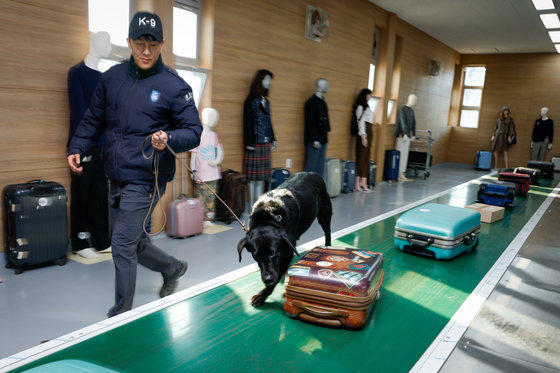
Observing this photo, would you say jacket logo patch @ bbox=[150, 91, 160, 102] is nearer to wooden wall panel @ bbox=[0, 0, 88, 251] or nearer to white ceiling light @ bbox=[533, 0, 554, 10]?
wooden wall panel @ bbox=[0, 0, 88, 251]

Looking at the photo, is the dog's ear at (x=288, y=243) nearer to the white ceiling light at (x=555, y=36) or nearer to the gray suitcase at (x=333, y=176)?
the gray suitcase at (x=333, y=176)

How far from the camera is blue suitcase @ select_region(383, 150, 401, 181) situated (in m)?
8.81

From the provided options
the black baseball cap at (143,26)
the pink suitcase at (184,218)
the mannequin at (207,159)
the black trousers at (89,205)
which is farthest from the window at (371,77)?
the black baseball cap at (143,26)

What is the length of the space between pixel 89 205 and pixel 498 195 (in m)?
4.29

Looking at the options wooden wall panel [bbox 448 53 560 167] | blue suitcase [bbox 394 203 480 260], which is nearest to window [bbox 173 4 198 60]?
blue suitcase [bbox 394 203 480 260]

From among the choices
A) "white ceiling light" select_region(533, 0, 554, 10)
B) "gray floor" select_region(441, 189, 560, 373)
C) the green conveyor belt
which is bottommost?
the green conveyor belt

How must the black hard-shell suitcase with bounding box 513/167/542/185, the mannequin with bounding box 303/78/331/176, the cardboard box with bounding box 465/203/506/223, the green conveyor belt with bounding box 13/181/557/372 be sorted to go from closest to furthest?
1. the green conveyor belt with bounding box 13/181/557/372
2. the cardboard box with bounding box 465/203/506/223
3. the mannequin with bounding box 303/78/331/176
4. the black hard-shell suitcase with bounding box 513/167/542/185

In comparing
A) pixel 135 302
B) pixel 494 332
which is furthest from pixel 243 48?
pixel 494 332

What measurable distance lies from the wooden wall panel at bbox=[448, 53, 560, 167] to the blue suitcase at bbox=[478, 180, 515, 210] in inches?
355

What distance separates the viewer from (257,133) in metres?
5.11

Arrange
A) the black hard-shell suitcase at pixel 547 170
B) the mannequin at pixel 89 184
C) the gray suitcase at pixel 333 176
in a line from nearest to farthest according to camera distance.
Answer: the mannequin at pixel 89 184, the gray suitcase at pixel 333 176, the black hard-shell suitcase at pixel 547 170

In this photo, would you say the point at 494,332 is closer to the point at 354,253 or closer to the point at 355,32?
the point at 354,253

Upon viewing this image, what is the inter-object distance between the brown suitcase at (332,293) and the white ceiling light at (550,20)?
28.3 feet

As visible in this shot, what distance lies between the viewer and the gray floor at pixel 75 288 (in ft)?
7.49
